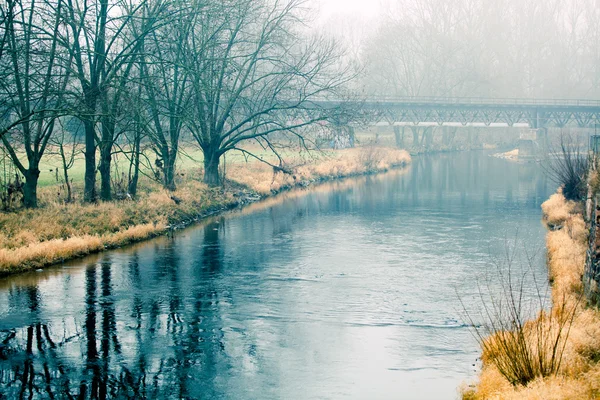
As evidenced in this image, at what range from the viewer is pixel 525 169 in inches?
2431

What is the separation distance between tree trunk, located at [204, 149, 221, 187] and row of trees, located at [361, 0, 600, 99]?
45879 mm

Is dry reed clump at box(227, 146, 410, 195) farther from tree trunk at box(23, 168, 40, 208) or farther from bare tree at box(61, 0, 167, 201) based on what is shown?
tree trunk at box(23, 168, 40, 208)

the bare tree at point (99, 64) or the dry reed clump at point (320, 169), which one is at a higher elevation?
the bare tree at point (99, 64)

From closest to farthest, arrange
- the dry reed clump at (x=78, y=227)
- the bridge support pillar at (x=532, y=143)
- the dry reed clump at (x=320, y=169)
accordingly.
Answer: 1. the dry reed clump at (x=78, y=227)
2. the dry reed clump at (x=320, y=169)
3. the bridge support pillar at (x=532, y=143)

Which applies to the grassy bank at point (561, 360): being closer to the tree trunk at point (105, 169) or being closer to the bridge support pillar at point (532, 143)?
the tree trunk at point (105, 169)

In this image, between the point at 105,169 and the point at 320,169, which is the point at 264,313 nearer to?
the point at 105,169

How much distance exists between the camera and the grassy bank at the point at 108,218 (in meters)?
22.9

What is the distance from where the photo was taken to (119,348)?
14766 millimetres

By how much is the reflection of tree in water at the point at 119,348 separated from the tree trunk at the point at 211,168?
19.8 meters

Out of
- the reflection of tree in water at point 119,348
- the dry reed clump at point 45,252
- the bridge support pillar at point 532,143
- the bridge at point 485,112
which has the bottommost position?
the reflection of tree in water at point 119,348

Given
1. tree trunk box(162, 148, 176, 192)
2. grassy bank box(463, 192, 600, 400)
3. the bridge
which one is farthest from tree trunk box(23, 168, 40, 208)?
the bridge

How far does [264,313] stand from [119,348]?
3.82 m

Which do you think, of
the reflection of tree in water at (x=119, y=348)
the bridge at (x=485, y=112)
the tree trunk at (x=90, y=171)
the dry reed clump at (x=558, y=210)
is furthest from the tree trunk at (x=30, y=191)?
the bridge at (x=485, y=112)

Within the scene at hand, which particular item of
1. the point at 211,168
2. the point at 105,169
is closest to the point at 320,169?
the point at 211,168
